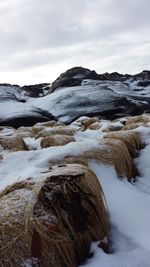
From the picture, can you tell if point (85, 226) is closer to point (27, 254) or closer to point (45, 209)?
point (45, 209)

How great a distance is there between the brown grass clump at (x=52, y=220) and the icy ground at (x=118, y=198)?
8.7 inches

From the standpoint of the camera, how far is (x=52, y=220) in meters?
4.21

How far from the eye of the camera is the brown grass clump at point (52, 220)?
3.86 m

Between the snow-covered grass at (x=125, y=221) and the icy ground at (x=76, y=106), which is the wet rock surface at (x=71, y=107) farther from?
the snow-covered grass at (x=125, y=221)

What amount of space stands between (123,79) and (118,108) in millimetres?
76105

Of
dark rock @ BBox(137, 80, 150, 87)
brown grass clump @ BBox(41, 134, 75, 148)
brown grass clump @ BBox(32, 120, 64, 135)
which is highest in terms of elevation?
brown grass clump @ BBox(41, 134, 75, 148)

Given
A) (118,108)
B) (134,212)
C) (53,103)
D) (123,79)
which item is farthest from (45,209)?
(123,79)

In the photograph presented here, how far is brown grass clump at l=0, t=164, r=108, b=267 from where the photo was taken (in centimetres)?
386

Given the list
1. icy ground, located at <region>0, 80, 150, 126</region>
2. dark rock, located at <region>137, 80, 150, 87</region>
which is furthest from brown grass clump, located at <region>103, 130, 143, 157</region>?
dark rock, located at <region>137, 80, 150, 87</region>

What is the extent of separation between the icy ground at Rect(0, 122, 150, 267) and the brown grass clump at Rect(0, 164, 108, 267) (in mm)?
221

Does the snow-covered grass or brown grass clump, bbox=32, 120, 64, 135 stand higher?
the snow-covered grass

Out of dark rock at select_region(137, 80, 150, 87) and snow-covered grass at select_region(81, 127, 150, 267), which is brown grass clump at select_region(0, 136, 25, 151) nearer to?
snow-covered grass at select_region(81, 127, 150, 267)

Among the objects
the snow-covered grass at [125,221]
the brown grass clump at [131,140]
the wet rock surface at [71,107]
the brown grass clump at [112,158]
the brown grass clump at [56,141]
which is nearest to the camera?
the snow-covered grass at [125,221]

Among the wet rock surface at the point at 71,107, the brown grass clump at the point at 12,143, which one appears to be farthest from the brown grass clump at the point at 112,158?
the wet rock surface at the point at 71,107
